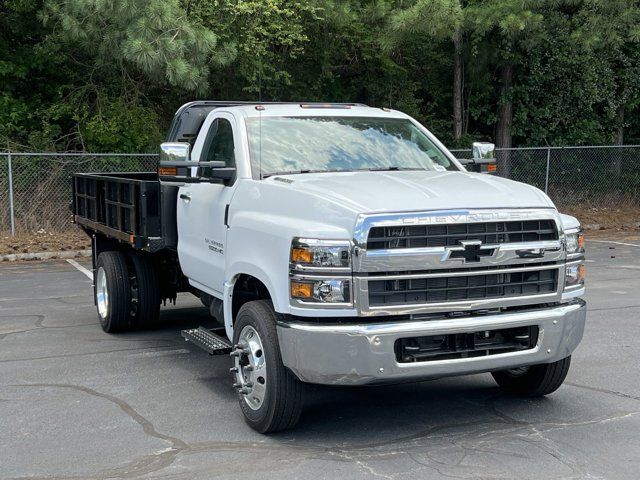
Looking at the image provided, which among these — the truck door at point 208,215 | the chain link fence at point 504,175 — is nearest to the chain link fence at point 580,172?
the chain link fence at point 504,175

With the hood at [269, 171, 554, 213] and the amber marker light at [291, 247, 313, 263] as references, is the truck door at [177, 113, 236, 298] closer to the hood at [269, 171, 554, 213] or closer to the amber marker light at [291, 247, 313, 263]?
the hood at [269, 171, 554, 213]

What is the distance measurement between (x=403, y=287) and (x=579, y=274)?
1445mm

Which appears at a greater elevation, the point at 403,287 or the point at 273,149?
the point at 273,149

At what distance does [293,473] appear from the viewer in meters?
5.39

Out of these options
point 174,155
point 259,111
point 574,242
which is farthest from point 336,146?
point 574,242

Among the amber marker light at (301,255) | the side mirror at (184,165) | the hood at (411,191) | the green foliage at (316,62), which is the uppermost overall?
the green foliage at (316,62)

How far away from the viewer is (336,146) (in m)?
7.25

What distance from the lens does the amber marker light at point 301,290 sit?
18.5ft

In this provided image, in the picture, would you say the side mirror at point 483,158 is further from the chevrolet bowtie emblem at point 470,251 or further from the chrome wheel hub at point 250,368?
the chrome wheel hub at point 250,368

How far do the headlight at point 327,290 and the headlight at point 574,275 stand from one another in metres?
1.62

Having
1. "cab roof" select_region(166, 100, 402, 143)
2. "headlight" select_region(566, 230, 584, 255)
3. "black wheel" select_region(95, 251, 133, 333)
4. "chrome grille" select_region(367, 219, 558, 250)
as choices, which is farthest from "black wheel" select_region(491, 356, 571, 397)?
"black wheel" select_region(95, 251, 133, 333)

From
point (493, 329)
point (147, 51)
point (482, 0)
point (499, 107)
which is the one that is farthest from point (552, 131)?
point (493, 329)

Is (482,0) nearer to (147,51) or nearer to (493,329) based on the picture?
(147,51)

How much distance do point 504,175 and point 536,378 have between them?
15407 mm
